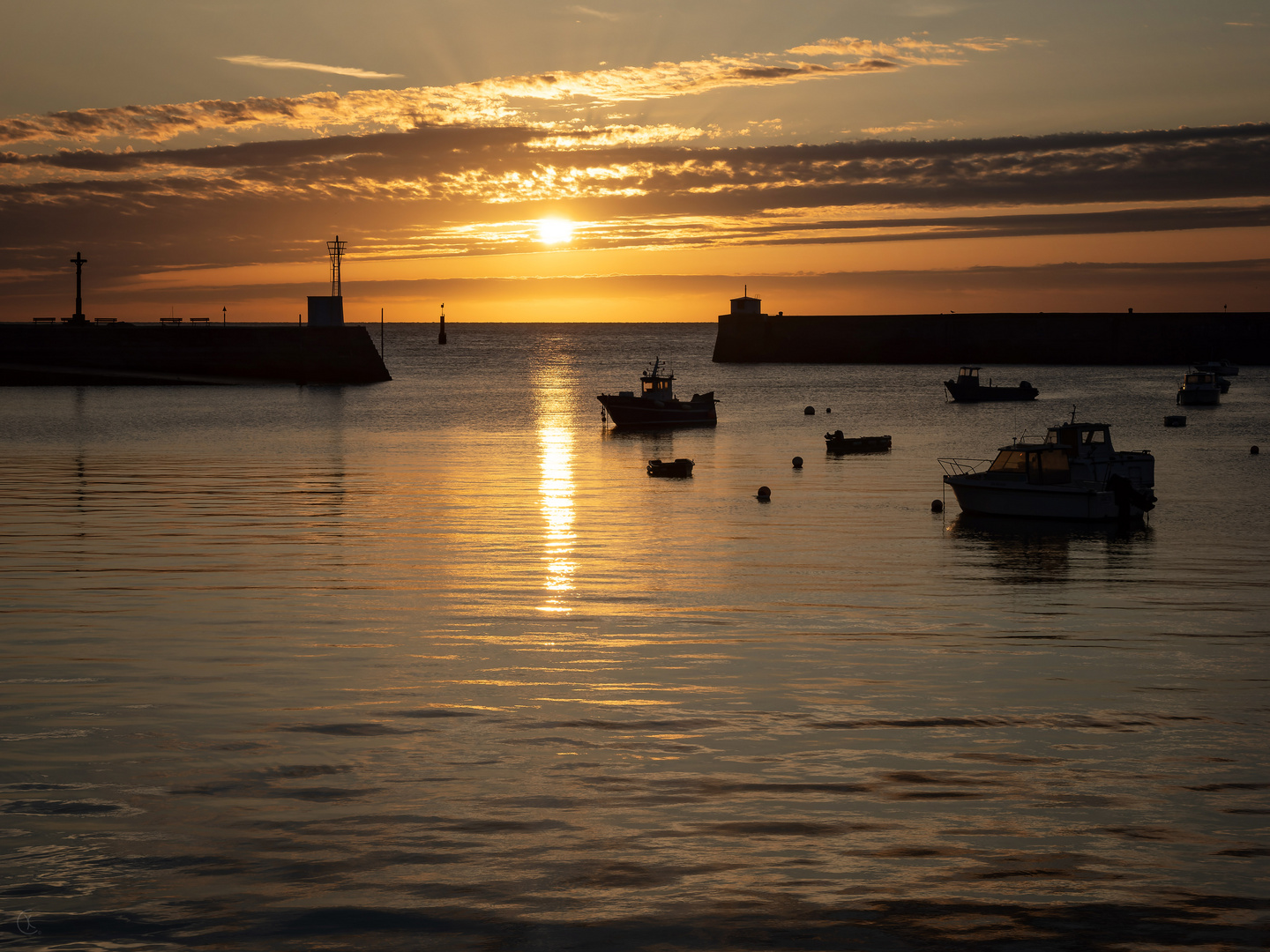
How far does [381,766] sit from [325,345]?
332 feet

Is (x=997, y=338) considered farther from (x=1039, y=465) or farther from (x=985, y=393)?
(x=1039, y=465)

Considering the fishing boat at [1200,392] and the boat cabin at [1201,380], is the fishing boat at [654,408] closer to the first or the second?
the fishing boat at [1200,392]

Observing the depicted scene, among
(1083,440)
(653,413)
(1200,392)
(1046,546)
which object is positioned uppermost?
(1200,392)

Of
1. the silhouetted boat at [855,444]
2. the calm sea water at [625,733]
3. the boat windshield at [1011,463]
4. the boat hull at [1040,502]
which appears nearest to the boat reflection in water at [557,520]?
the calm sea water at [625,733]

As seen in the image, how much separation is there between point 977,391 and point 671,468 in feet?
206

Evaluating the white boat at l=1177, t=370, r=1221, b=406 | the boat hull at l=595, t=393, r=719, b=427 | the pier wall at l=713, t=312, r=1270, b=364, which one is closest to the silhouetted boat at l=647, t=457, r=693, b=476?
the boat hull at l=595, t=393, r=719, b=427

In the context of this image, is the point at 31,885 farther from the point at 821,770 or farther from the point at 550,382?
the point at 550,382

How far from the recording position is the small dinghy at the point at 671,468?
133ft

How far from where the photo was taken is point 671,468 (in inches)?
1608

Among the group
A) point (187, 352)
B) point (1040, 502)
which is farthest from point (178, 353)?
point (1040, 502)

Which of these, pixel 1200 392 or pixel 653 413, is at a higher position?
pixel 1200 392

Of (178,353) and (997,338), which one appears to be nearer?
(178,353)

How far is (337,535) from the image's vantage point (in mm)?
25391

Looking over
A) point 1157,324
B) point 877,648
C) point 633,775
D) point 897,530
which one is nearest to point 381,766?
point 633,775
